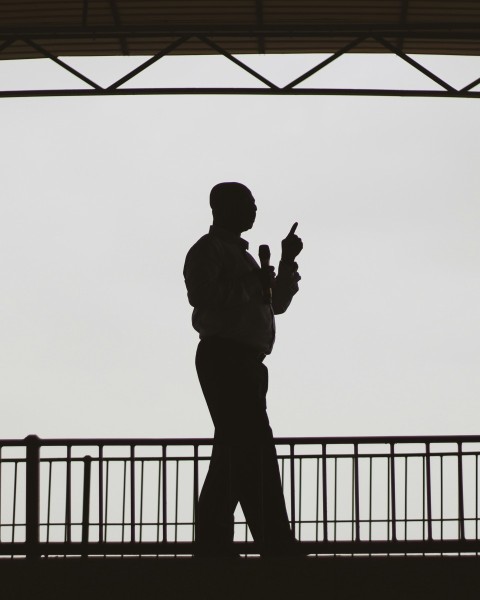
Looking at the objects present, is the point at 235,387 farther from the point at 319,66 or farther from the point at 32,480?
the point at 319,66

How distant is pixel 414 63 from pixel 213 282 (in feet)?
13.1

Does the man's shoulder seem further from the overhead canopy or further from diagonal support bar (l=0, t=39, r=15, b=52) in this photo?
diagonal support bar (l=0, t=39, r=15, b=52)

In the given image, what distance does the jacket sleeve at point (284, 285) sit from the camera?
6.93m

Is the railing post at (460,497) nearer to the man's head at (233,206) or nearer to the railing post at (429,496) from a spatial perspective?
the railing post at (429,496)

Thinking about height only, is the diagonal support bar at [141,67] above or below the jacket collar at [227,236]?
above

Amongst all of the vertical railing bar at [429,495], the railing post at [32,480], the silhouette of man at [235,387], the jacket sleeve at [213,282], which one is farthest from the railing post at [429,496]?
the railing post at [32,480]

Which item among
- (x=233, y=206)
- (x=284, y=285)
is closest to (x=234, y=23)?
(x=233, y=206)

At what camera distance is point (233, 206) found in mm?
6910

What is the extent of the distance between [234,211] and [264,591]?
193 cm

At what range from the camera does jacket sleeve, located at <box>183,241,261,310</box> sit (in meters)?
6.69

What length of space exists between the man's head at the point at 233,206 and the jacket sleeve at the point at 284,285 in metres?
0.30

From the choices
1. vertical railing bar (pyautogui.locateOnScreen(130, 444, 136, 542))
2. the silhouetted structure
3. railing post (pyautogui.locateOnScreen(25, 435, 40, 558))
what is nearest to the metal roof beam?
the silhouetted structure

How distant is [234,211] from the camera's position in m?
6.92

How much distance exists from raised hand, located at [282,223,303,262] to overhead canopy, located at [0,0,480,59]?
11.0ft
